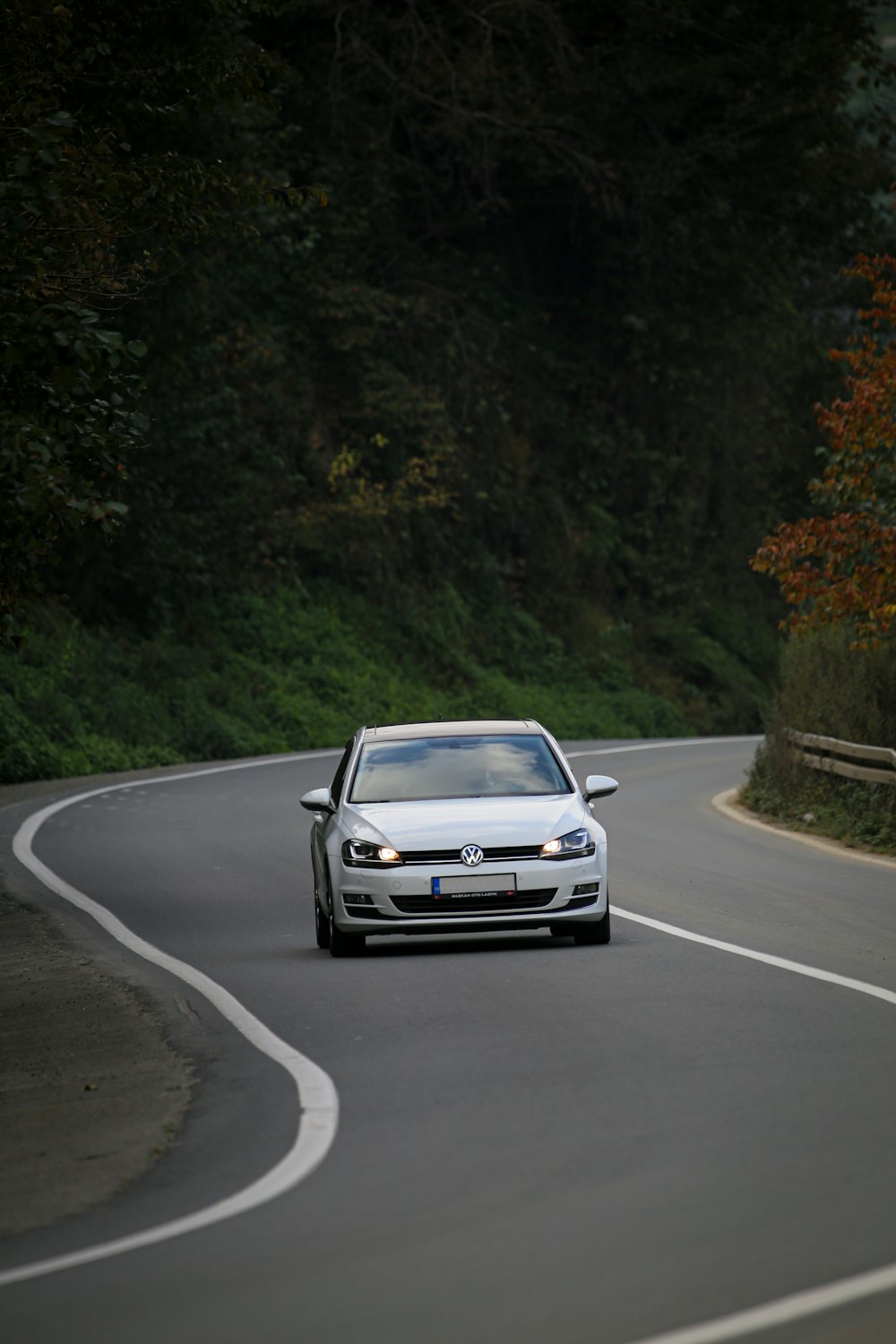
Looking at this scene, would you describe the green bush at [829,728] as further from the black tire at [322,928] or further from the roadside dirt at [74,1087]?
the roadside dirt at [74,1087]

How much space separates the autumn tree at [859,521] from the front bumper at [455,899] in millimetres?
10250

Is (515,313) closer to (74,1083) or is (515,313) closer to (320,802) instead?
(320,802)

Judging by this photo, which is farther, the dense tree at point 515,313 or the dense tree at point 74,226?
the dense tree at point 515,313

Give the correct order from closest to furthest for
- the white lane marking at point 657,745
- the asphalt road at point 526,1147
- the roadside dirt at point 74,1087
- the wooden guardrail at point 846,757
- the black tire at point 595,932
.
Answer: the asphalt road at point 526,1147 < the roadside dirt at point 74,1087 < the black tire at point 595,932 < the wooden guardrail at point 846,757 < the white lane marking at point 657,745

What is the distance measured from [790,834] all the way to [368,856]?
36.3ft

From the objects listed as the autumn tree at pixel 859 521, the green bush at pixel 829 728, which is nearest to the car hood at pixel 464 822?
the green bush at pixel 829 728

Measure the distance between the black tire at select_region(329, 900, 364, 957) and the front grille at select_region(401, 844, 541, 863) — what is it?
0.62 m

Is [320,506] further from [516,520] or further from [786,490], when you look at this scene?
[786,490]

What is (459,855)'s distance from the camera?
14.5m

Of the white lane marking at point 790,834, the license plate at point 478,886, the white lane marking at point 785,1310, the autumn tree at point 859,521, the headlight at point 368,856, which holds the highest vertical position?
the autumn tree at point 859,521

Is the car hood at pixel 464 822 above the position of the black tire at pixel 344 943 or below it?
above

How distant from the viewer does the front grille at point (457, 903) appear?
14.4 m

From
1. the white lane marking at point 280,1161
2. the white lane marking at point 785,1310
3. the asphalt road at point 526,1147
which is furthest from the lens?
the white lane marking at point 280,1161

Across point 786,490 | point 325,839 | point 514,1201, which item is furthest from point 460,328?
point 514,1201
